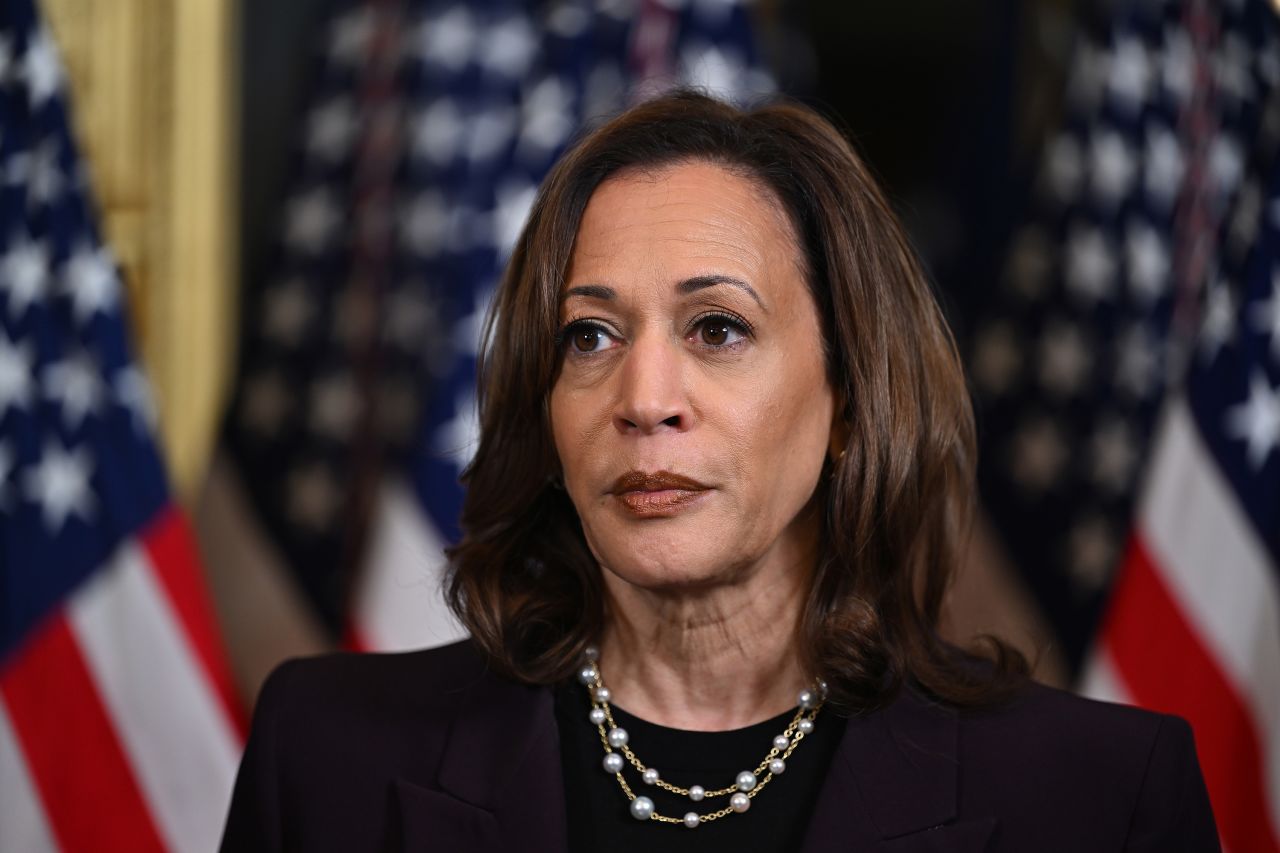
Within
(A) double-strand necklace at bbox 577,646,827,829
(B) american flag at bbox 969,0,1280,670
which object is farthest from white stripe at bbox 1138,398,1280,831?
(A) double-strand necklace at bbox 577,646,827,829

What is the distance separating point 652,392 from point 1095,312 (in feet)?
7.35

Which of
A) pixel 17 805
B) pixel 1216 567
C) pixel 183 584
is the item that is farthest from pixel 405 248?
pixel 1216 567

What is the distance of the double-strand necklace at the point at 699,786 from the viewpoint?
1658 mm

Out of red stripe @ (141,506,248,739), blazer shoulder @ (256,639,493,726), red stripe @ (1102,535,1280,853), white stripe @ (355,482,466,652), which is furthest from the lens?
white stripe @ (355,482,466,652)

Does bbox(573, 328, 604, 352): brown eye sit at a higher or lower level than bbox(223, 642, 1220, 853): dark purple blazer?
higher

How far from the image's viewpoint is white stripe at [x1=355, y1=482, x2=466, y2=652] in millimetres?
2996

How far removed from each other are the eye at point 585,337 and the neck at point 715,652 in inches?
12.0

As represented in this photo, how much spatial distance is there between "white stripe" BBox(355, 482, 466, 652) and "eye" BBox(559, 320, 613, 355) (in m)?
1.33

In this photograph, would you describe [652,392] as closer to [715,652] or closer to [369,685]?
[715,652]

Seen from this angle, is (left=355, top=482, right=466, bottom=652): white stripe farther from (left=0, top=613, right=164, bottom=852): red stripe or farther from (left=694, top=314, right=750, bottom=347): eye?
(left=694, top=314, right=750, bottom=347): eye

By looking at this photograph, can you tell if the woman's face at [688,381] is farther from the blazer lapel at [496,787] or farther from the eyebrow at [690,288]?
the blazer lapel at [496,787]

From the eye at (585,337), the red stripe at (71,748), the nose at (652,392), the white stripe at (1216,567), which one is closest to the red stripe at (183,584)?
the red stripe at (71,748)

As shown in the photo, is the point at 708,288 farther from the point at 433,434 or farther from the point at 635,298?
the point at 433,434

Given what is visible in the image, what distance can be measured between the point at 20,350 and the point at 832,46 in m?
2.37
